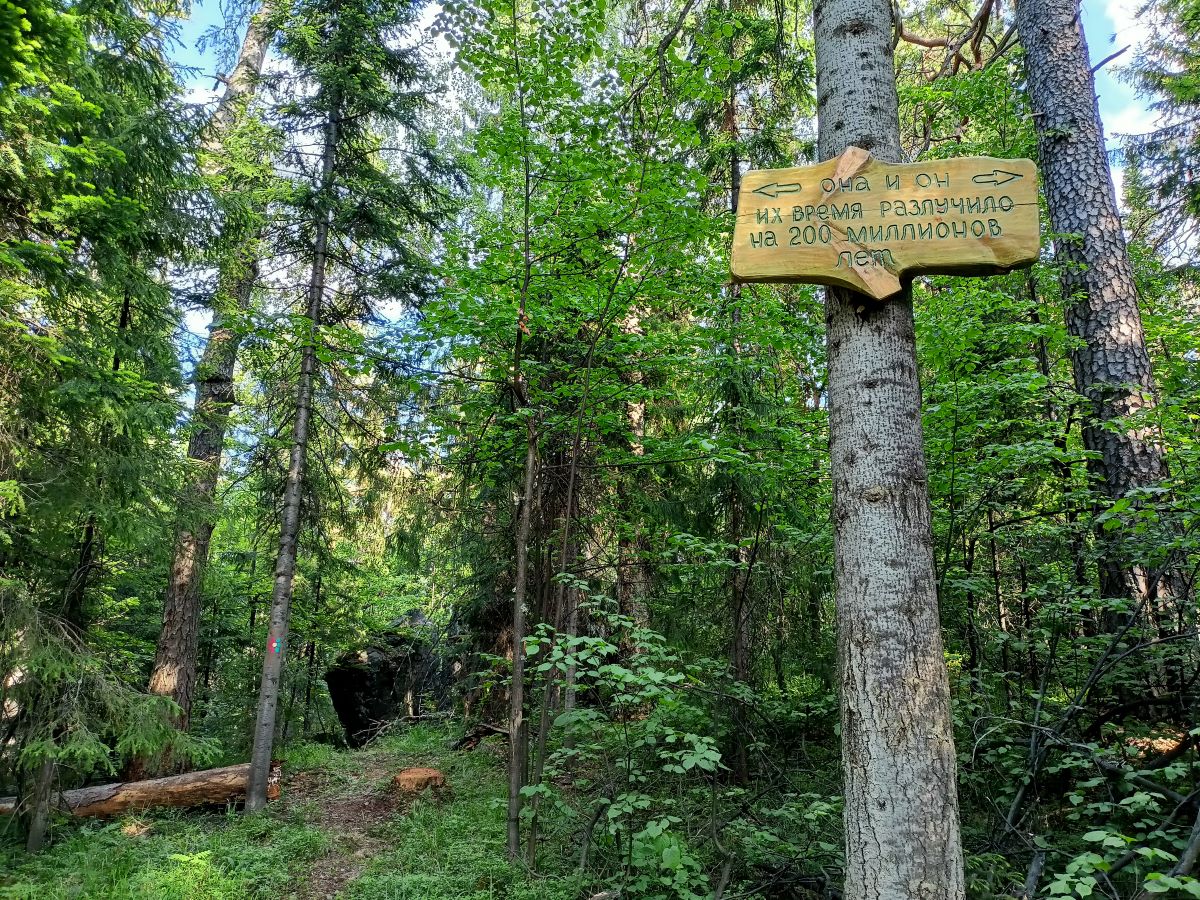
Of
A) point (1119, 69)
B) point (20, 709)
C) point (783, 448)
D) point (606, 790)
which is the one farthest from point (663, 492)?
point (1119, 69)

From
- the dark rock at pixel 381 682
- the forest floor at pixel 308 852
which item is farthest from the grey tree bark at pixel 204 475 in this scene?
the dark rock at pixel 381 682

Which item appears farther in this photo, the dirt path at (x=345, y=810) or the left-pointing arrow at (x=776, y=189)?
the dirt path at (x=345, y=810)

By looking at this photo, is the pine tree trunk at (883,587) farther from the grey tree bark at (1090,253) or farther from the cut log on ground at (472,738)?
the cut log on ground at (472,738)

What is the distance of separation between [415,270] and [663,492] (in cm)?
448

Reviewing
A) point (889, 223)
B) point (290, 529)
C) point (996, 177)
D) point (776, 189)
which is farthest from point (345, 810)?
point (996, 177)

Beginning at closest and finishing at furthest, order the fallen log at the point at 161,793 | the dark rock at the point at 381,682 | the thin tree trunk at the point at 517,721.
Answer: the thin tree trunk at the point at 517,721 < the fallen log at the point at 161,793 < the dark rock at the point at 381,682

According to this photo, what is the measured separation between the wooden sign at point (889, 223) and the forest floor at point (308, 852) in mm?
3809

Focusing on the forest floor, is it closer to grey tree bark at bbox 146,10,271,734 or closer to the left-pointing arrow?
grey tree bark at bbox 146,10,271,734

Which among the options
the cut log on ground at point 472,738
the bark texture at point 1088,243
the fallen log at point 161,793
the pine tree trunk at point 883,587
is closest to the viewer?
the pine tree trunk at point 883,587

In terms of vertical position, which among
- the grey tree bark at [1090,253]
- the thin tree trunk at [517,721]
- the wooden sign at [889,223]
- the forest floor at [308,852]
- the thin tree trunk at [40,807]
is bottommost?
the forest floor at [308,852]

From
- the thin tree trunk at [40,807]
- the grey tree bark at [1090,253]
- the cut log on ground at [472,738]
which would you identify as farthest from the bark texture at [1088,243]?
the thin tree trunk at [40,807]

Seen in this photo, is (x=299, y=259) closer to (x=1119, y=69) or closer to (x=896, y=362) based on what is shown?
(x=896, y=362)

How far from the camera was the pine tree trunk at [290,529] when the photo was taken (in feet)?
24.6

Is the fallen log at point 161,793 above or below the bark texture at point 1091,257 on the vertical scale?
below
